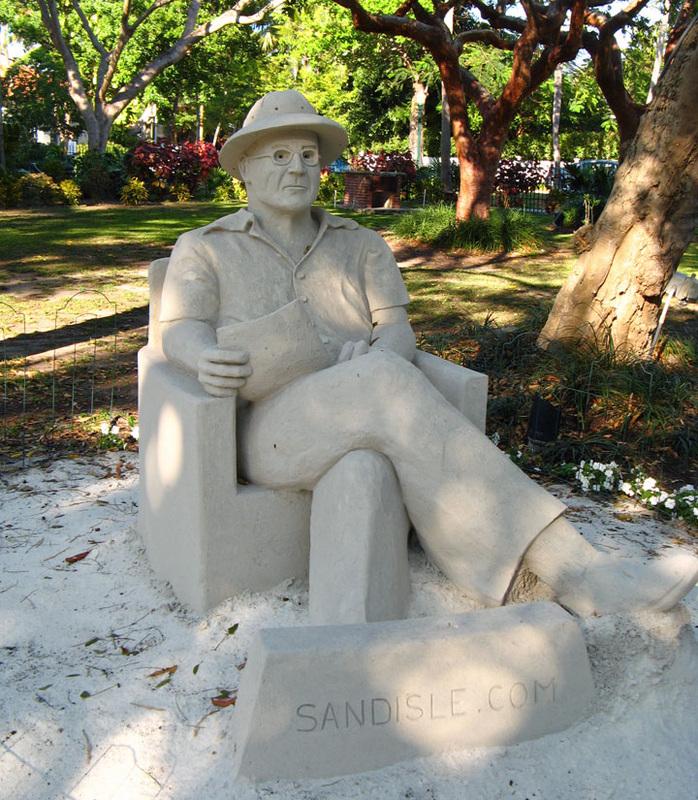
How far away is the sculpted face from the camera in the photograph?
3.04 metres

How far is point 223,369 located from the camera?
2738mm

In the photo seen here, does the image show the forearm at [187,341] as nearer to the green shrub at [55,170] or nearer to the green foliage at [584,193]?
the green foliage at [584,193]

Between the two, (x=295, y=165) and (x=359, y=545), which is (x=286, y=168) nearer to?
(x=295, y=165)

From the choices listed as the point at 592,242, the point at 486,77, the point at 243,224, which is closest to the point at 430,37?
the point at 592,242

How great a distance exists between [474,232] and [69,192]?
8.70 meters

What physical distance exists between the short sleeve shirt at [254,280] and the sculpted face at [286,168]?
0.14m

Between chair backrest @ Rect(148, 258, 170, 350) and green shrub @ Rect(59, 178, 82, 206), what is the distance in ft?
47.7

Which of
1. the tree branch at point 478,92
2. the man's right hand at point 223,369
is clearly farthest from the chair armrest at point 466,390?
the tree branch at point 478,92

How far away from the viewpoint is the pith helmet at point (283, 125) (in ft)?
9.71

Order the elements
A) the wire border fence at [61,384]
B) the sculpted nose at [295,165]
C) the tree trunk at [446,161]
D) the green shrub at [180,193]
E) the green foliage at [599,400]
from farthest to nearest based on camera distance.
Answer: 1. the green shrub at [180,193]
2. the tree trunk at [446,161]
3. the wire border fence at [61,384]
4. the green foliage at [599,400]
5. the sculpted nose at [295,165]

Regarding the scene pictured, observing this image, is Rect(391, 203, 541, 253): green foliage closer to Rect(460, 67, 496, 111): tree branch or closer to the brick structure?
Rect(460, 67, 496, 111): tree branch

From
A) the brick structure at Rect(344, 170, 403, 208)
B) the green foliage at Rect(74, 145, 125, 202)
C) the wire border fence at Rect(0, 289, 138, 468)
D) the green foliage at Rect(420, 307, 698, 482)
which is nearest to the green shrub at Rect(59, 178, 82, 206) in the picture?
the green foliage at Rect(74, 145, 125, 202)

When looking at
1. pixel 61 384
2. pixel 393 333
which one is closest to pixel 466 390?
pixel 393 333

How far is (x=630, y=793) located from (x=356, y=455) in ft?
3.86
